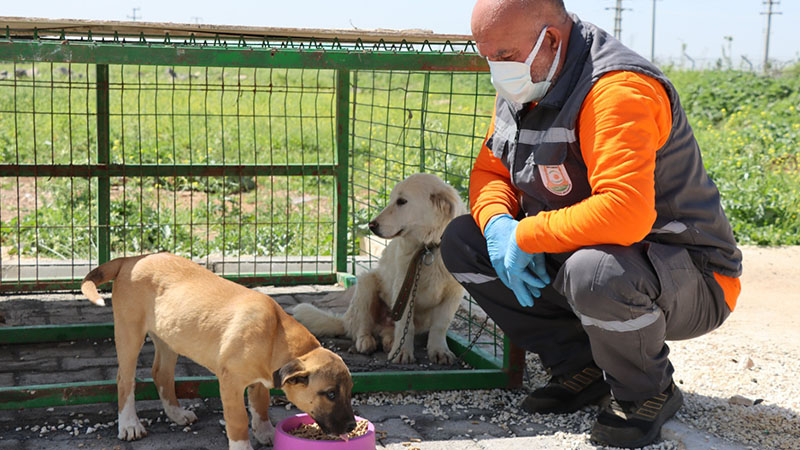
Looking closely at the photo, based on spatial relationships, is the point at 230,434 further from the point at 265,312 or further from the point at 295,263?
the point at 295,263

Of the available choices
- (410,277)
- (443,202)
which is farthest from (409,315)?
(443,202)

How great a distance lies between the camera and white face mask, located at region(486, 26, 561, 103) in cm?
333

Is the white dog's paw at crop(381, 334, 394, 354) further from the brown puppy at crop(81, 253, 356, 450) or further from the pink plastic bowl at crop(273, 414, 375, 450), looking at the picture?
the pink plastic bowl at crop(273, 414, 375, 450)

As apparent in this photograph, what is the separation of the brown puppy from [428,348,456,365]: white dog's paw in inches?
60.7

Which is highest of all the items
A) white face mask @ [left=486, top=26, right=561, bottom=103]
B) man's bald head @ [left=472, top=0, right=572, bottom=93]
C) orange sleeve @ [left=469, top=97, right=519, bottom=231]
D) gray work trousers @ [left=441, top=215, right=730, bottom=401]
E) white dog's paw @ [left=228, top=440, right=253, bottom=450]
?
man's bald head @ [left=472, top=0, right=572, bottom=93]

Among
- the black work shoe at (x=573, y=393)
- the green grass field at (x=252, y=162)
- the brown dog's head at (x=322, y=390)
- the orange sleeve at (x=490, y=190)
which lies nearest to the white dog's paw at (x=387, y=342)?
the green grass field at (x=252, y=162)

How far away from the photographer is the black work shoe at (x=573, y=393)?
3885 millimetres

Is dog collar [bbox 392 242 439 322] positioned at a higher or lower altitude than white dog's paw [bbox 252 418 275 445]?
higher

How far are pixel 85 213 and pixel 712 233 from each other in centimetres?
716

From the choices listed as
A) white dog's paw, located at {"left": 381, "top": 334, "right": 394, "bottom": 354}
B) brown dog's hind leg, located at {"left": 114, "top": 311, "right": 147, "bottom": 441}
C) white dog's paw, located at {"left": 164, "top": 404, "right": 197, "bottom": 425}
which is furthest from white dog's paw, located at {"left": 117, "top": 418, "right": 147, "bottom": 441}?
white dog's paw, located at {"left": 381, "top": 334, "right": 394, "bottom": 354}

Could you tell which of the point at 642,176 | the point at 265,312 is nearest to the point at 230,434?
the point at 265,312

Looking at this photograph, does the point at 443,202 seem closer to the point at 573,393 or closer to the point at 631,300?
the point at 573,393

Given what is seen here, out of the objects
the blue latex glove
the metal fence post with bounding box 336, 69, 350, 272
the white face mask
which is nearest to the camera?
the white face mask

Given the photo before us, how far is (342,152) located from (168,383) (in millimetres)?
3068
